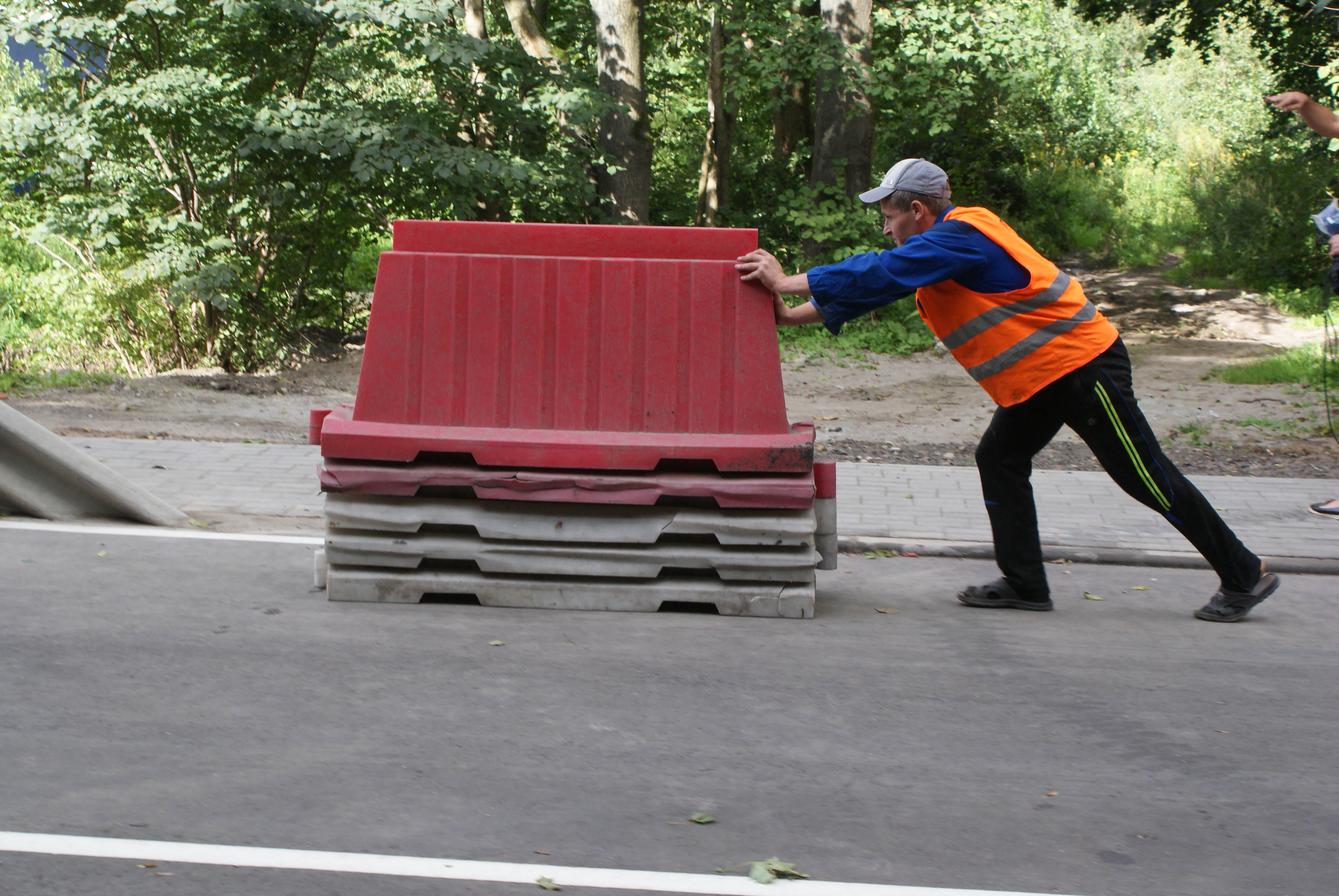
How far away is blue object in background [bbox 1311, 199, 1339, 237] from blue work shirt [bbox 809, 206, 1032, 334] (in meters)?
2.55

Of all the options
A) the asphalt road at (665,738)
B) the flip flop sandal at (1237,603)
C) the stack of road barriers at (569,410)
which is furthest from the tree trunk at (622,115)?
the flip flop sandal at (1237,603)

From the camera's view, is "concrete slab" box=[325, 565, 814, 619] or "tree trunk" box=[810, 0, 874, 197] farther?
"tree trunk" box=[810, 0, 874, 197]

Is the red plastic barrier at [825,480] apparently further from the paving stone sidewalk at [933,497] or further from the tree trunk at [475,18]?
the tree trunk at [475,18]

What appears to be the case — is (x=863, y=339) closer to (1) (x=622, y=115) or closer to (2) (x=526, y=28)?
(1) (x=622, y=115)

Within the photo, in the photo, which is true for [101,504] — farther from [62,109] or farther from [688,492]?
[62,109]

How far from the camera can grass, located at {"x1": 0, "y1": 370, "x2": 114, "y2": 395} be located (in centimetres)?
1150

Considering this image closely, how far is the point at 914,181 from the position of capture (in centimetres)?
510

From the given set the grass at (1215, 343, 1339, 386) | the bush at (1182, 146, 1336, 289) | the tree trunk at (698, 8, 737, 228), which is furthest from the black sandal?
the bush at (1182, 146, 1336, 289)

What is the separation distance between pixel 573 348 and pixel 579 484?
22.6 inches

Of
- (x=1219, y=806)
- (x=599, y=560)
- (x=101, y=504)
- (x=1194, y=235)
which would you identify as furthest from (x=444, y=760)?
(x=1194, y=235)

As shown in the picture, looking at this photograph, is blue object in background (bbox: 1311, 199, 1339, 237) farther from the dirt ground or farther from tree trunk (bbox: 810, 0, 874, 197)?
tree trunk (bbox: 810, 0, 874, 197)

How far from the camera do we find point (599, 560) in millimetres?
5188

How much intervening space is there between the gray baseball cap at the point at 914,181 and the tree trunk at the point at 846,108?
12758 mm

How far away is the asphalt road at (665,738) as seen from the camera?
3.08 meters
